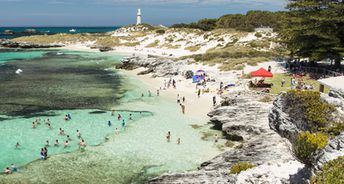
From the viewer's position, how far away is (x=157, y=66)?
228 ft

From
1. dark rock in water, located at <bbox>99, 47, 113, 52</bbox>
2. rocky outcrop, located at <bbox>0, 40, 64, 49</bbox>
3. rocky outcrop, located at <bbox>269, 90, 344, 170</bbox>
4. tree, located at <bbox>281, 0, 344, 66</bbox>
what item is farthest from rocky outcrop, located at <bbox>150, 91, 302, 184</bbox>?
rocky outcrop, located at <bbox>0, 40, 64, 49</bbox>

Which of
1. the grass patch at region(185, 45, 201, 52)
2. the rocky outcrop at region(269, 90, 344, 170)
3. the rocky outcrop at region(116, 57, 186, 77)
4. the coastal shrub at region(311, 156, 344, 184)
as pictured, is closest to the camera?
the coastal shrub at region(311, 156, 344, 184)

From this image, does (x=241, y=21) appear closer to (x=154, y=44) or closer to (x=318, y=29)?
(x=154, y=44)

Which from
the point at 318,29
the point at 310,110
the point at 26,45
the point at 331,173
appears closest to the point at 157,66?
the point at 318,29

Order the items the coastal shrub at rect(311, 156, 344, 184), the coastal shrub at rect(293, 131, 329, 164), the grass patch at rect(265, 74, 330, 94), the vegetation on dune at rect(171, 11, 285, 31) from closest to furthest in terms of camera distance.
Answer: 1. the coastal shrub at rect(311, 156, 344, 184)
2. the coastal shrub at rect(293, 131, 329, 164)
3. the grass patch at rect(265, 74, 330, 94)
4. the vegetation on dune at rect(171, 11, 285, 31)

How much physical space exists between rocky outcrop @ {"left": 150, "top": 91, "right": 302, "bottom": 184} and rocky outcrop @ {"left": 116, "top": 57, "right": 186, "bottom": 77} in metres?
27.1

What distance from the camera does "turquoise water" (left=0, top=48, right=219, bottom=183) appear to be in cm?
2427

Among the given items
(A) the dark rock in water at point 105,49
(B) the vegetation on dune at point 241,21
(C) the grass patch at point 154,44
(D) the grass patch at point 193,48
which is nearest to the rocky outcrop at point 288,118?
(D) the grass patch at point 193,48

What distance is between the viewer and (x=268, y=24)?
126 metres

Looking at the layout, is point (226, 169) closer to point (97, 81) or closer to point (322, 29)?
point (322, 29)

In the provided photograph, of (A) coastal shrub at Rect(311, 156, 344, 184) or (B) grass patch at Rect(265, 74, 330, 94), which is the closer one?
(A) coastal shrub at Rect(311, 156, 344, 184)

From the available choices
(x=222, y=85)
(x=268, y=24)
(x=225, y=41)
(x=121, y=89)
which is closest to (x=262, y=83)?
(x=222, y=85)

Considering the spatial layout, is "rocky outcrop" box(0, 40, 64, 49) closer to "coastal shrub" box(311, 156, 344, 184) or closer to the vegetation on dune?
the vegetation on dune

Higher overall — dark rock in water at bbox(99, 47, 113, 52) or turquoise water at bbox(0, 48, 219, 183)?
dark rock in water at bbox(99, 47, 113, 52)
